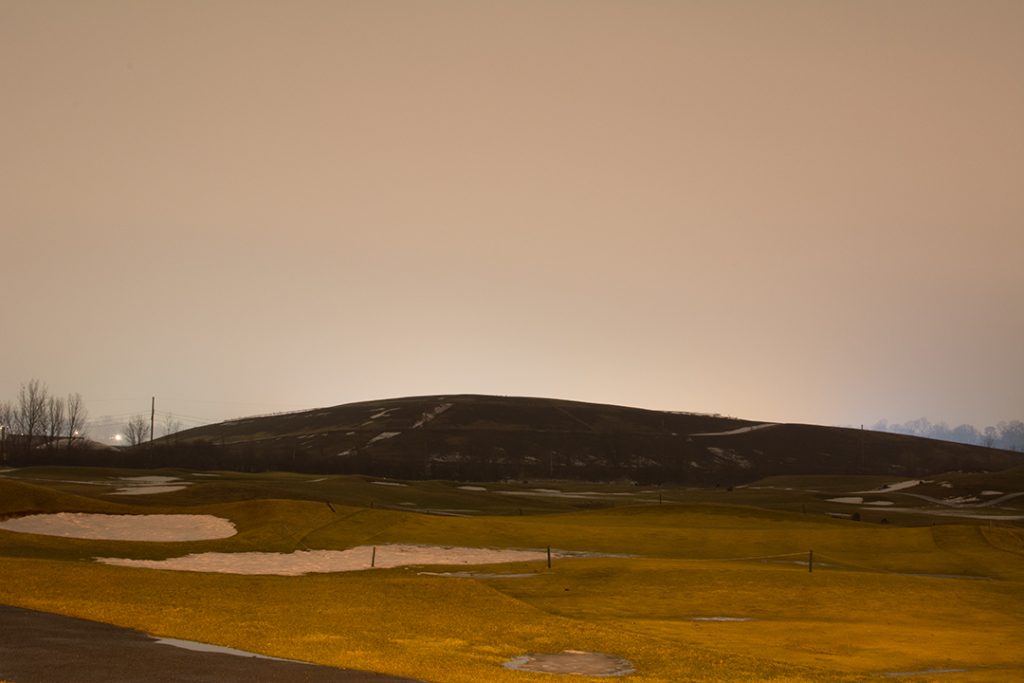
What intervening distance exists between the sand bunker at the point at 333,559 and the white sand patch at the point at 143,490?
34737 millimetres

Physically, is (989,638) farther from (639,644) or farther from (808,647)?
(639,644)

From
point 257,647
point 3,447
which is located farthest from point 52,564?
point 3,447

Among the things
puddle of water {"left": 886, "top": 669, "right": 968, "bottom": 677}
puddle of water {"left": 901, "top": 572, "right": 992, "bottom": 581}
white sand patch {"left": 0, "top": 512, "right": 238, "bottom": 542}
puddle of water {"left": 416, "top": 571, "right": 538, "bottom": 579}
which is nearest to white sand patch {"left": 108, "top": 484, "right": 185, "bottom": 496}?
white sand patch {"left": 0, "top": 512, "right": 238, "bottom": 542}

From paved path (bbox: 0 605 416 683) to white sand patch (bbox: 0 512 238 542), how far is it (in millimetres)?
32112

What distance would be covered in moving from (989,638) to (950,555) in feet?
86.9

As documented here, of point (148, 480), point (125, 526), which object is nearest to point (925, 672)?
point (125, 526)

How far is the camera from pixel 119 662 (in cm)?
2241

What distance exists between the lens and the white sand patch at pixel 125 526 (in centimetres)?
5744

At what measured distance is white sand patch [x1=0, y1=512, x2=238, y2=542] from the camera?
57.4 meters

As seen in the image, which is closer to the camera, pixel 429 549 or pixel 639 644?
pixel 639 644

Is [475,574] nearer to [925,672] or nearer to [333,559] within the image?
[333,559]

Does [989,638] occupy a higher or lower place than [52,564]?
lower

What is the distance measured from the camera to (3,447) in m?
182

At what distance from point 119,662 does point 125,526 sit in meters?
40.9
